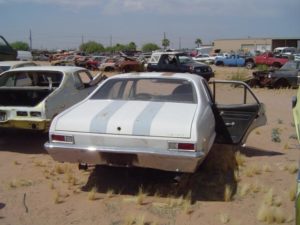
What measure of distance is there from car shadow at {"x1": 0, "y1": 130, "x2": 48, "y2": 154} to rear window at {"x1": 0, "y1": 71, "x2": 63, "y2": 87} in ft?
3.28

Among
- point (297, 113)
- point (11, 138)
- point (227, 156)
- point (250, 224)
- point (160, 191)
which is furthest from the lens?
point (11, 138)

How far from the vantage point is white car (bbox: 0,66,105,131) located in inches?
273

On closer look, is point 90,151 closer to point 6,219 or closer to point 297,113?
point 6,219

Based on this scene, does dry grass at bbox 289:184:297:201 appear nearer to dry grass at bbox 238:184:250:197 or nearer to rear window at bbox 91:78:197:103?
dry grass at bbox 238:184:250:197

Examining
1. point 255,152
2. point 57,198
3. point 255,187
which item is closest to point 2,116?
point 57,198

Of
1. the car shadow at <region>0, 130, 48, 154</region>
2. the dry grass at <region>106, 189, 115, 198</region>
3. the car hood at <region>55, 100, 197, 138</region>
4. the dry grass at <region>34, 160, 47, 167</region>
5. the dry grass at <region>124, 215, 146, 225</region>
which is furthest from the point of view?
the car shadow at <region>0, 130, 48, 154</region>

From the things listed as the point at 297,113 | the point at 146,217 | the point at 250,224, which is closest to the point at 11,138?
the point at 146,217

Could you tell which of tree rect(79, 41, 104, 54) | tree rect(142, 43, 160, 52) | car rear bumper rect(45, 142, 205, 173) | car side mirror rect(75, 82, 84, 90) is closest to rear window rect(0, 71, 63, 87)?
car side mirror rect(75, 82, 84, 90)

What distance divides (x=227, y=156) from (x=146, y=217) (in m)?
2.71

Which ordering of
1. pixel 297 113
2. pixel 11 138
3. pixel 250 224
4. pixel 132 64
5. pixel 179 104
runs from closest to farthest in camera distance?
pixel 297 113
pixel 250 224
pixel 179 104
pixel 11 138
pixel 132 64

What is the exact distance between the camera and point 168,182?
18.6 ft

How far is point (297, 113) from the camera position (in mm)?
3582

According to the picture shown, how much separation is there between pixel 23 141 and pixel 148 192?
3754 mm

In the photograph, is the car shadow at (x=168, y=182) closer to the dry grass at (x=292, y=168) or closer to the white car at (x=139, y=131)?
the white car at (x=139, y=131)
